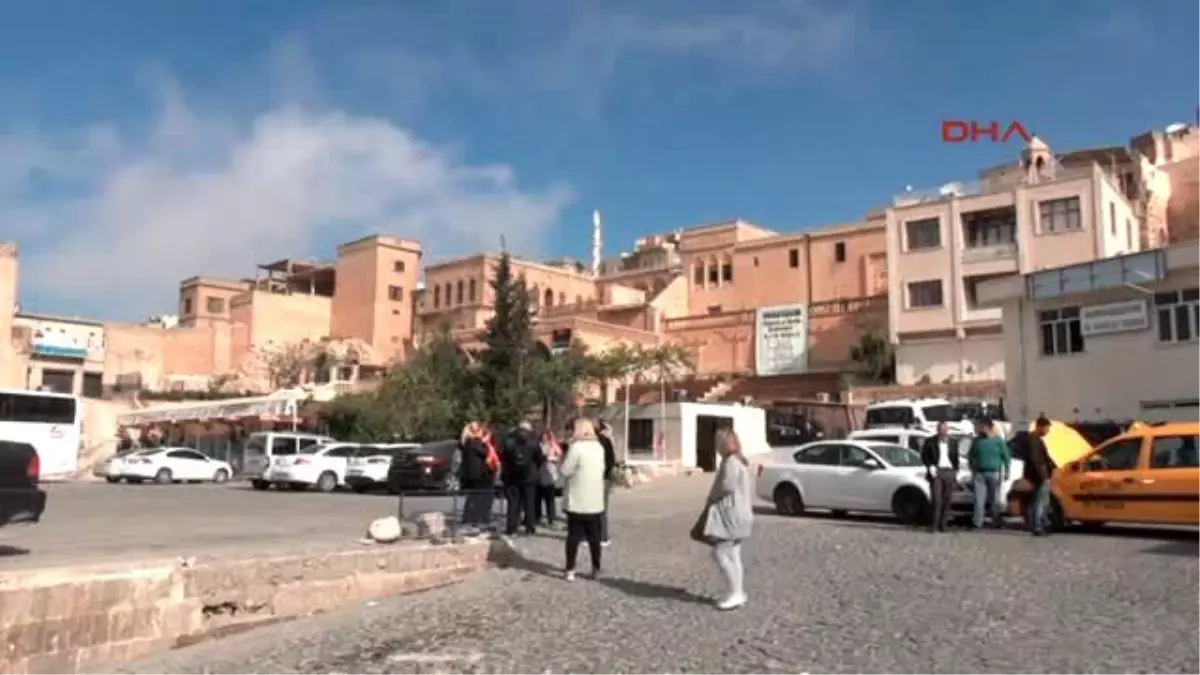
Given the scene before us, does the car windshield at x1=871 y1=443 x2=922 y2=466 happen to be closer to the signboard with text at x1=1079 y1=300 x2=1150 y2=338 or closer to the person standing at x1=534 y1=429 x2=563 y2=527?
the person standing at x1=534 y1=429 x2=563 y2=527

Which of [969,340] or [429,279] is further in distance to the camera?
[429,279]

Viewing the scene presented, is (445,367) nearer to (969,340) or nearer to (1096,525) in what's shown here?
(969,340)

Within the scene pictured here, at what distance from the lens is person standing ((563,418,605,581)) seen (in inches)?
480

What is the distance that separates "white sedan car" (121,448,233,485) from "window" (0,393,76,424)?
1092cm

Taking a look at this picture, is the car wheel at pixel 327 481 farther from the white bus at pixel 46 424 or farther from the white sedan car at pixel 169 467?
the white sedan car at pixel 169 467

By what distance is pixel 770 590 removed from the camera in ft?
37.5

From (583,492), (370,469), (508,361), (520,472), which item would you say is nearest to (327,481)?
(370,469)

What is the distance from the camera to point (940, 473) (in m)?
17.2

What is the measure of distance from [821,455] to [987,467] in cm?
420

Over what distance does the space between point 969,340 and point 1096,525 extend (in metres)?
34.4

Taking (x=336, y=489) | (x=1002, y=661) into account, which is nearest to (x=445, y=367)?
(x=336, y=489)

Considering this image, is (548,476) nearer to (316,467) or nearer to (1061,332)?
(316,467)

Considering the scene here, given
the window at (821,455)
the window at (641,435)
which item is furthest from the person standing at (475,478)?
the window at (641,435)

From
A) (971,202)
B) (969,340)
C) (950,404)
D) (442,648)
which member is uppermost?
(971,202)
